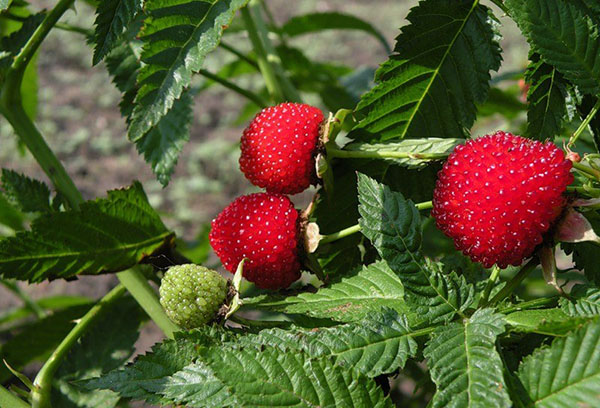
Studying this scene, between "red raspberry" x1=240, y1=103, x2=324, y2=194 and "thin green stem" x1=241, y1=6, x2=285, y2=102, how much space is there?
45 centimetres

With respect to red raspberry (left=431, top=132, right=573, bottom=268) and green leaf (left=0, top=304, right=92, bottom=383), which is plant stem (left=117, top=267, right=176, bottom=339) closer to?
green leaf (left=0, top=304, right=92, bottom=383)

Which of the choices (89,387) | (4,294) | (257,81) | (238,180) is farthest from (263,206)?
(257,81)

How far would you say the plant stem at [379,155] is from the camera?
2.80 ft

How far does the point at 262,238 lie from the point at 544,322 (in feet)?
1.27

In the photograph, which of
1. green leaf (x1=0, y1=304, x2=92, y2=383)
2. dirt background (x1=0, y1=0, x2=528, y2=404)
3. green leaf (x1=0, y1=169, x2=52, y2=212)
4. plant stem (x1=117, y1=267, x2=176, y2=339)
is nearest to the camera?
plant stem (x1=117, y1=267, x2=176, y2=339)

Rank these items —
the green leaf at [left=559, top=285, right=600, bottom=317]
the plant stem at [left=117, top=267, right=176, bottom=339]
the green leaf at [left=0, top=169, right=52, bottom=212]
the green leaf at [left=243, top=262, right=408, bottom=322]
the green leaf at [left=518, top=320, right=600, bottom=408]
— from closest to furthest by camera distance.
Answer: the green leaf at [left=518, top=320, right=600, bottom=408] → the green leaf at [left=559, top=285, right=600, bottom=317] → the green leaf at [left=243, top=262, right=408, bottom=322] → the plant stem at [left=117, top=267, right=176, bottom=339] → the green leaf at [left=0, top=169, right=52, bottom=212]

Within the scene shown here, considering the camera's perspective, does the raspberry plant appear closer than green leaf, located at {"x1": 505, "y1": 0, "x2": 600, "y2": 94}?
Yes

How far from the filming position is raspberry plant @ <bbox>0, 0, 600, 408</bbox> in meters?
0.65

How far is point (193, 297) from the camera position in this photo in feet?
2.80

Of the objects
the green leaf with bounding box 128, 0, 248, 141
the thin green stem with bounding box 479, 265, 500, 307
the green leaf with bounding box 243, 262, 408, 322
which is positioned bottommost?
the thin green stem with bounding box 479, 265, 500, 307

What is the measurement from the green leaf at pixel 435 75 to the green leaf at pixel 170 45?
0.24 metres

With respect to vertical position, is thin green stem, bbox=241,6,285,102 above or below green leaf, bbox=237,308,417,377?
above

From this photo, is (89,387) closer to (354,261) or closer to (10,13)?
(354,261)

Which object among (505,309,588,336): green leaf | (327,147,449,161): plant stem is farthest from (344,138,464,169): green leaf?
(505,309,588,336): green leaf
